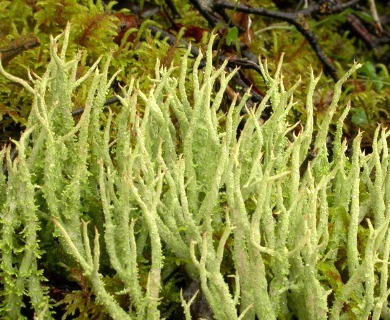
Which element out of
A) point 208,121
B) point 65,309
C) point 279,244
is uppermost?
point 208,121

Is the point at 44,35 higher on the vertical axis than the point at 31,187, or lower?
Result: higher

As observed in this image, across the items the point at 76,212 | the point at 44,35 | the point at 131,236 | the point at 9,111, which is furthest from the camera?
the point at 44,35

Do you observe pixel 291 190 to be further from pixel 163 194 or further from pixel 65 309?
pixel 65 309

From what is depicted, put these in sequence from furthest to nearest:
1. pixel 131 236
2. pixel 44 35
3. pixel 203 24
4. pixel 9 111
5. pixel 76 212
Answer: pixel 203 24 → pixel 44 35 → pixel 9 111 → pixel 76 212 → pixel 131 236

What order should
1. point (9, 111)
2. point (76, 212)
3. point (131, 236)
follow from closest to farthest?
point (131, 236) → point (76, 212) → point (9, 111)

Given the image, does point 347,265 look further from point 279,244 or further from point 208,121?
point 208,121

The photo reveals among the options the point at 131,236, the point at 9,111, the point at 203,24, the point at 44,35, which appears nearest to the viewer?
the point at 131,236

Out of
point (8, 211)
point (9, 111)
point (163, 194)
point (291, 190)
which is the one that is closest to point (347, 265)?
point (291, 190)

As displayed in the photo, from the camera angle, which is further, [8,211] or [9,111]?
[9,111]

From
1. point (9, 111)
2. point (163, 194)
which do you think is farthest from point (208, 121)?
point (9, 111)
